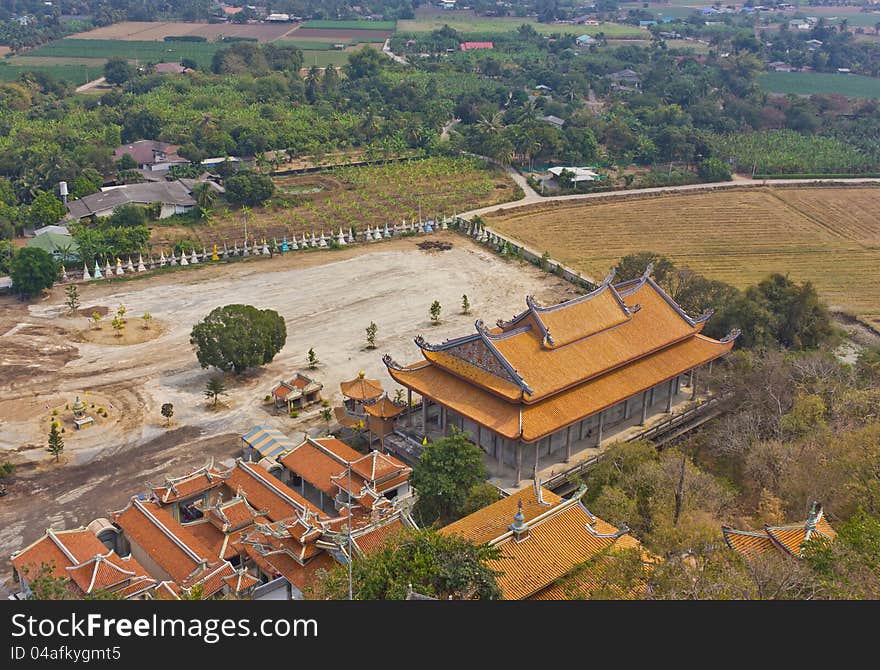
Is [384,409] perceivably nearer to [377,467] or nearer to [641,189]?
[377,467]

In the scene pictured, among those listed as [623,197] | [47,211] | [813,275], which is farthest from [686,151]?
[47,211]

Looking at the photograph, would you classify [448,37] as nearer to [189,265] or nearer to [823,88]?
[823,88]

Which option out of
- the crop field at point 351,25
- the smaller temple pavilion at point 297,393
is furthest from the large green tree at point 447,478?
the crop field at point 351,25

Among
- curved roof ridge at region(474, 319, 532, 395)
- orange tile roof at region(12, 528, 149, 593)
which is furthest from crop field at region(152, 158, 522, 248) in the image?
orange tile roof at region(12, 528, 149, 593)

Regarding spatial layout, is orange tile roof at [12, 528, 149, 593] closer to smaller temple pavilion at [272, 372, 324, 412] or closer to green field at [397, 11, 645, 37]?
smaller temple pavilion at [272, 372, 324, 412]

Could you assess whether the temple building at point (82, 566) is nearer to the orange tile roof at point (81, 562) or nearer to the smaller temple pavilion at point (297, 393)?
the orange tile roof at point (81, 562)

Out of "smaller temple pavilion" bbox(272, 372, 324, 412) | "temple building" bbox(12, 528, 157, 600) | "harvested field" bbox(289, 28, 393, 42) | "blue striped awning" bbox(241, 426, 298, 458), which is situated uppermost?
"temple building" bbox(12, 528, 157, 600)
